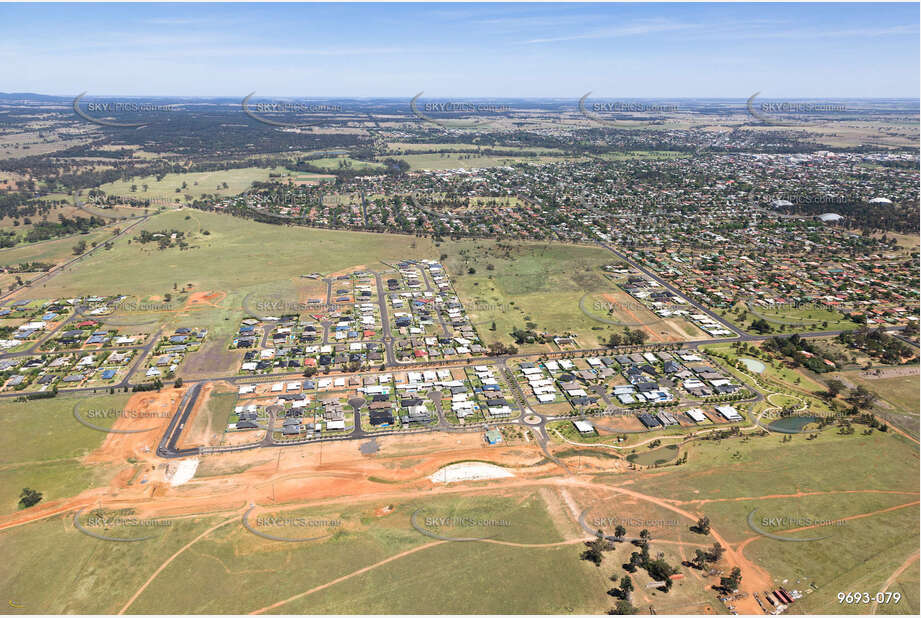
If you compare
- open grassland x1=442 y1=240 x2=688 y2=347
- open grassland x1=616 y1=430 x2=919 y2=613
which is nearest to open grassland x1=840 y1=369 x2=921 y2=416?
open grassland x1=616 y1=430 x2=919 y2=613

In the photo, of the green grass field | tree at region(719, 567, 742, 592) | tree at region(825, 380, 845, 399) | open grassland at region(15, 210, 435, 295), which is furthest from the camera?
open grassland at region(15, 210, 435, 295)

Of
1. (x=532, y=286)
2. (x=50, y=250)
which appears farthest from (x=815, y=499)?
(x=50, y=250)

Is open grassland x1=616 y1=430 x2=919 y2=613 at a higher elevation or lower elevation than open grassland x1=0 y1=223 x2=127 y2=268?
lower

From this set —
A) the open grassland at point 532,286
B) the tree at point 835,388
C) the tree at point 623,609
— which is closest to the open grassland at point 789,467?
the tree at point 835,388

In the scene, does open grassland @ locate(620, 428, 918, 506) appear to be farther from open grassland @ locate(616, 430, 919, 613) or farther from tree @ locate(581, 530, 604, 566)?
tree @ locate(581, 530, 604, 566)

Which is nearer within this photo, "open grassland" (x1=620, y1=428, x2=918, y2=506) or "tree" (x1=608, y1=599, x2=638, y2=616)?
"tree" (x1=608, y1=599, x2=638, y2=616)

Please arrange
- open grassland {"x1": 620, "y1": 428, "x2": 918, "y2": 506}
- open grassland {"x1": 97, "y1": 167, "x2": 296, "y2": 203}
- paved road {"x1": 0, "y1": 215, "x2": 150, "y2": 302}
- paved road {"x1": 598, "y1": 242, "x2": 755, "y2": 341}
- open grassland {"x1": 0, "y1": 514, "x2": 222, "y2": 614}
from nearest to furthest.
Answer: open grassland {"x1": 0, "y1": 514, "x2": 222, "y2": 614}
open grassland {"x1": 620, "y1": 428, "x2": 918, "y2": 506}
paved road {"x1": 598, "y1": 242, "x2": 755, "y2": 341}
paved road {"x1": 0, "y1": 215, "x2": 150, "y2": 302}
open grassland {"x1": 97, "y1": 167, "x2": 296, "y2": 203}

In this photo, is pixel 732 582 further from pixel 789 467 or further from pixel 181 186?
pixel 181 186

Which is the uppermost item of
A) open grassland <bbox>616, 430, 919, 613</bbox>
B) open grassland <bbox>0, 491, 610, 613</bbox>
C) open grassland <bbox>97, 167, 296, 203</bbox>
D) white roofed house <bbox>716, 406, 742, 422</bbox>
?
open grassland <bbox>97, 167, 296, 203</bbox>
